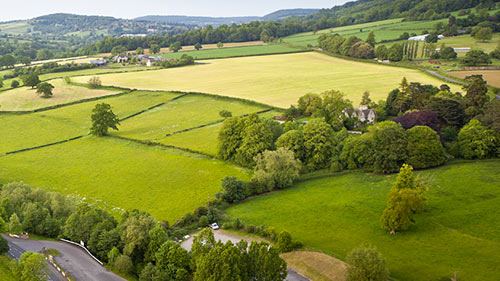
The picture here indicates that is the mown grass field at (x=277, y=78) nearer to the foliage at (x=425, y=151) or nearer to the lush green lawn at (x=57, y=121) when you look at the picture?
the lush green lawn at (x=57, y=121)

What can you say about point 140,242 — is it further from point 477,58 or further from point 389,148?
point 477,58

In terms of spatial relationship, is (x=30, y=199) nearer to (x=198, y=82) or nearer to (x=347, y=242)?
(x=347, y=242)

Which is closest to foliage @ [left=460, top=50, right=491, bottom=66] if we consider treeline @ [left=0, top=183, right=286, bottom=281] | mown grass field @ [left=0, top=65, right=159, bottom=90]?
treeline @ [left=0, top=183, right=286, bottom=281]

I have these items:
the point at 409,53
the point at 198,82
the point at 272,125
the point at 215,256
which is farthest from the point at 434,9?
the point at 215,256

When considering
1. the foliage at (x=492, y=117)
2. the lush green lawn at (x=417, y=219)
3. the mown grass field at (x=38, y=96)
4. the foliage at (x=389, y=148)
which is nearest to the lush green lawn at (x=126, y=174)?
the lush green lawn at (x=417, y=219)

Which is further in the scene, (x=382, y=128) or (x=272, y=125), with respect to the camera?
(x=272, y=125)

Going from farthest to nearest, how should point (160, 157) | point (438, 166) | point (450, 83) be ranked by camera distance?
1. point (450, 83)
2. point (160, 157)
3. point (438, 166)

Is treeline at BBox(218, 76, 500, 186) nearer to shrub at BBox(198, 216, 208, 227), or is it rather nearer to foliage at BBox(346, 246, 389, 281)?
shrub at BBox(198, 216, 208, 227)
